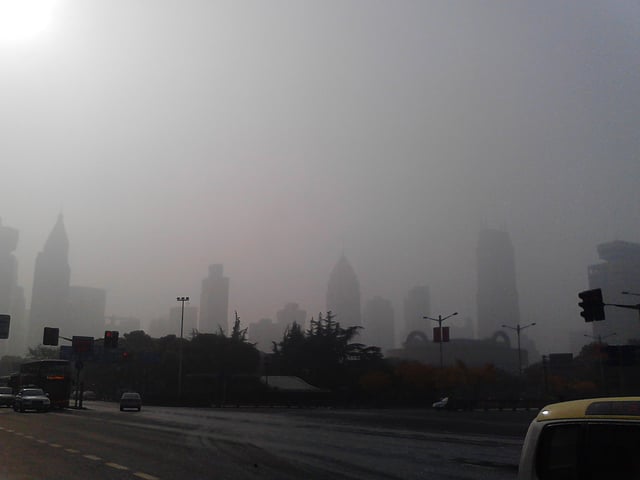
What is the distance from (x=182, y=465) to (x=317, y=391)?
82048 millimetres

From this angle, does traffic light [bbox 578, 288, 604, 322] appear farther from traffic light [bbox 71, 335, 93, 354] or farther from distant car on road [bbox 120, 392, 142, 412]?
traffic light [bbox 71, 335, 93, 354]

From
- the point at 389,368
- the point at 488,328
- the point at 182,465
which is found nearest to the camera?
the point at 182,465

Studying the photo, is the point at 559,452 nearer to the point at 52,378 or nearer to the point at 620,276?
the point at 52,378

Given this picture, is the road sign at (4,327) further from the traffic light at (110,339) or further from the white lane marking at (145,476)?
the white lane marking at (145,476)

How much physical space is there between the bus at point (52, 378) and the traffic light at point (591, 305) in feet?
134

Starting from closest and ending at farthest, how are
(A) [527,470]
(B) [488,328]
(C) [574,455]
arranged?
(C) [574,455], (A) [527,470], (B) [488,328]

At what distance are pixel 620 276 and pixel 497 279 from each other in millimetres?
75850

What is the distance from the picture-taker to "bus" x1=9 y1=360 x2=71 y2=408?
174 feet

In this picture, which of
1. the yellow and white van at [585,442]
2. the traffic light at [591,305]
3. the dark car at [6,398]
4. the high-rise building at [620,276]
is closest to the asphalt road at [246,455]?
the traffic light at [591,305]

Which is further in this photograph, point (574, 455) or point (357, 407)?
point (357, 407)

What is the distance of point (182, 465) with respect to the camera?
15.2 metres

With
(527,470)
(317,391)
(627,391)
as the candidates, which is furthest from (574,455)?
(317,391)

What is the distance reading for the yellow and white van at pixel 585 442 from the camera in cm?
446

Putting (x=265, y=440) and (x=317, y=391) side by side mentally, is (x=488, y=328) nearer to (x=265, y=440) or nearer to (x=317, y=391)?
(x=317, y=391)
